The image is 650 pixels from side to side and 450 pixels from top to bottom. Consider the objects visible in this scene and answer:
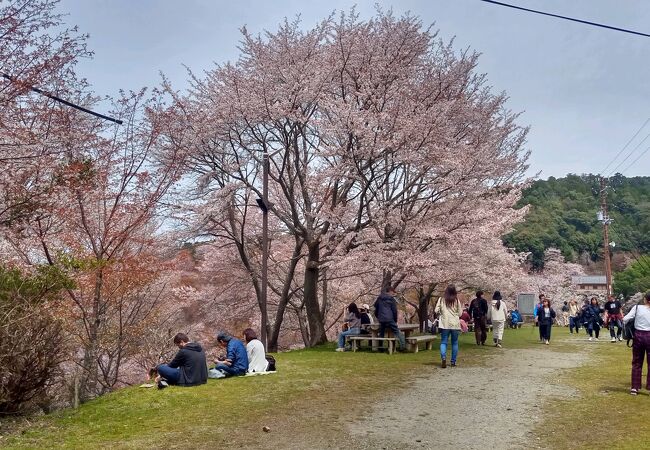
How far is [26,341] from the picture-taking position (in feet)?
24.0

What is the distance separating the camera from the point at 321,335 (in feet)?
52.1

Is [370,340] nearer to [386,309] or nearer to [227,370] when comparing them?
[386,309]

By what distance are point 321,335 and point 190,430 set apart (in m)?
10.3

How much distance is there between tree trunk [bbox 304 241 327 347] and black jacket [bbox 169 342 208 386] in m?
7.00

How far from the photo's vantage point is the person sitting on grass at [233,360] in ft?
29.6

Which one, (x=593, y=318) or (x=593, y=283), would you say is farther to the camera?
(x=593, y=283)

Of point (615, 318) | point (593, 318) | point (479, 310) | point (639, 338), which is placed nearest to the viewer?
point (639, 338)

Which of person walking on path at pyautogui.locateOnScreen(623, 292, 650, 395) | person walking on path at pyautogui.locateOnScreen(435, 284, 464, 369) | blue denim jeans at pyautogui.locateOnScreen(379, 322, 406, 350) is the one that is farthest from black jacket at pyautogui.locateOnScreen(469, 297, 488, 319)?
person walking on path at pyautogui.locateOnScreen(623, 292, 650, 395)

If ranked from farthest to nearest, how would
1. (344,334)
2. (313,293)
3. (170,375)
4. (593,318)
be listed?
1. (593,318)
2. (313,293)
3. (344,334)
4. (170,375)

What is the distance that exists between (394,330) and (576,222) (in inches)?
2903

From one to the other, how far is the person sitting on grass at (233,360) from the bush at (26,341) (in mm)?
2600

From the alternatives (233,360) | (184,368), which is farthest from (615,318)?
(184,368)

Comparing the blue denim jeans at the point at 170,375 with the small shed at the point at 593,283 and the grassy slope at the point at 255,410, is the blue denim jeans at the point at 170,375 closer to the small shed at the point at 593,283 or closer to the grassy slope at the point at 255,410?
the grassy slope at the point at 255,410

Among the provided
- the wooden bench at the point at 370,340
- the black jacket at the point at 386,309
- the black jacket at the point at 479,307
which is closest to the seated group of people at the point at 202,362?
the black jacket at the point at 386,309
